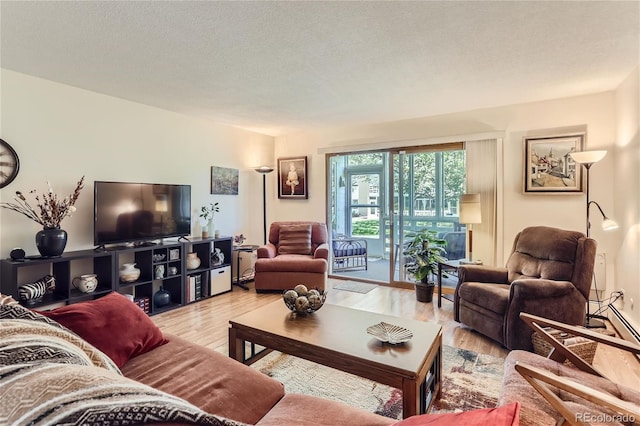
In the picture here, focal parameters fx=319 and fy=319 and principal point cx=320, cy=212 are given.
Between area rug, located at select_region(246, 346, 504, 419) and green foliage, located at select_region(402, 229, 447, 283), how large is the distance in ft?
4.38

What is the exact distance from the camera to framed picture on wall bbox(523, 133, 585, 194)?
11.4 ft

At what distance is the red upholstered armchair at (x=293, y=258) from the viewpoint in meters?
4.16

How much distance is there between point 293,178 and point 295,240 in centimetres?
122

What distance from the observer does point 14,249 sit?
9.05 feet

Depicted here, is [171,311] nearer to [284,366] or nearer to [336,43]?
[284,366]

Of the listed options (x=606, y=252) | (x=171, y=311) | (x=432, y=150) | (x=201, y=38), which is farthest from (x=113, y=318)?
(x=606, y=252)

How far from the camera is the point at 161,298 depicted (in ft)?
11.8

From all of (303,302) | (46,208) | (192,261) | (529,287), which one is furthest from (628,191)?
(46,208)

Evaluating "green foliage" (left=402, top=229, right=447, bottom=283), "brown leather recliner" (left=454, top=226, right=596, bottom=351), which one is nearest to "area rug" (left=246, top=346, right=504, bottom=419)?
"brown leather recliner" (left=454, top=226, right=596, bottom=351)

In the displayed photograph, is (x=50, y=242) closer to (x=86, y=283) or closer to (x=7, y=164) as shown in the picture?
(x=86, y=283)

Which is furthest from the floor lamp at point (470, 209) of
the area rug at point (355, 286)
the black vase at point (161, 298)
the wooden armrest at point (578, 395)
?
the black vase at point (161, 298)

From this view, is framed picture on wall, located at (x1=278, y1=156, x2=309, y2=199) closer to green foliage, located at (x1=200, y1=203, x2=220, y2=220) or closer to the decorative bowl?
green foliage, located at (x1=200, y1=203, x2=220, y2=220)

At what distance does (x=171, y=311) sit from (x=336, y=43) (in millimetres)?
3206

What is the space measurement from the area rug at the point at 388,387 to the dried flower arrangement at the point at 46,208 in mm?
2222
